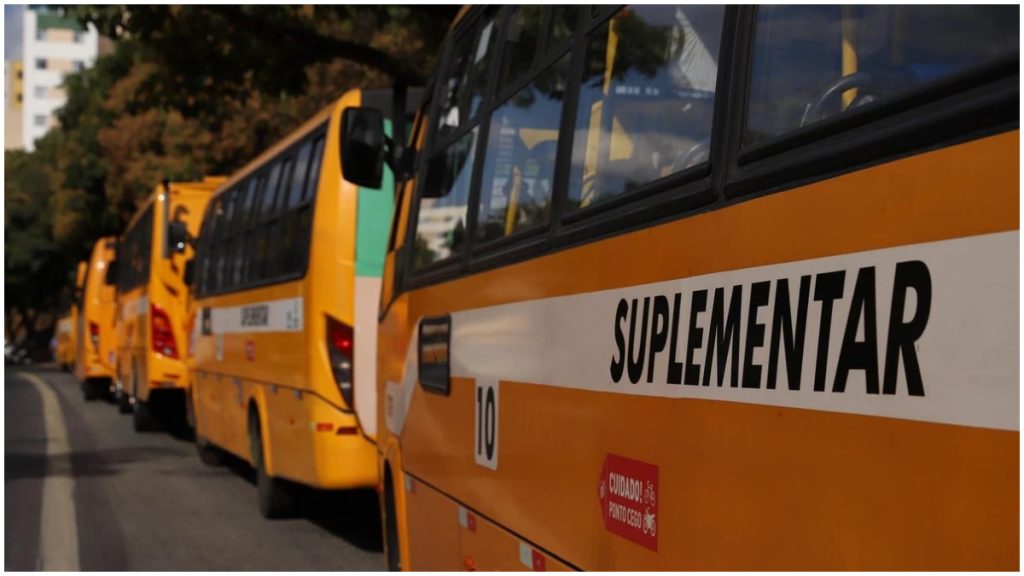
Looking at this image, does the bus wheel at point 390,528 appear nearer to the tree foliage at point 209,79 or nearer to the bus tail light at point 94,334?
the tree foliage at point 209,79

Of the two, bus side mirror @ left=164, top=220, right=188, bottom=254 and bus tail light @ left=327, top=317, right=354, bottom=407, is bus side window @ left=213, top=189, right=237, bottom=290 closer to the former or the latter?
bus side mirror @ left=164, top=220, right=188, bottom=254

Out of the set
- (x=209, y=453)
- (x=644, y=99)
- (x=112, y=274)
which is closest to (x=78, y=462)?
(x=209, y=453)

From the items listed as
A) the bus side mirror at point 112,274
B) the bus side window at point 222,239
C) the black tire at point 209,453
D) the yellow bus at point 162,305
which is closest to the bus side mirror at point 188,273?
the yellow bus at point 162,305

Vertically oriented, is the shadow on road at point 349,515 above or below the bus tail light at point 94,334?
below

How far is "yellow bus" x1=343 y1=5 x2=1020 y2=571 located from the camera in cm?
212

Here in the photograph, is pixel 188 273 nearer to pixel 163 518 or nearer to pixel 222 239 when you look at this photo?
pixel 222 239

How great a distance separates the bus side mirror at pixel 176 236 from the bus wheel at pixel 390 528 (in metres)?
10.3

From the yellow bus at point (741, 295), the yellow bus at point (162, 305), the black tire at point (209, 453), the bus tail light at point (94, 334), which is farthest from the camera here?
the bus tail light at point (94, 334)

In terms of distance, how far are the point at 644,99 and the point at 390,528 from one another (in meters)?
3.40

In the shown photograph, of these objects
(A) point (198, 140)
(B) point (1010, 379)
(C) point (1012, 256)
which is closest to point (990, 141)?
(C) point (1012, 256)

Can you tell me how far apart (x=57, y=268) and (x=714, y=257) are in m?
71.3

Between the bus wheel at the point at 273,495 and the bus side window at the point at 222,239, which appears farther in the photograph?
the bus side window at the point at 222,239

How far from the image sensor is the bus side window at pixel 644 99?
325 cm

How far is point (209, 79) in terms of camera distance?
19031mm
